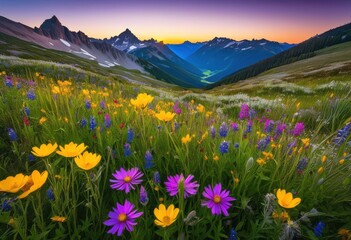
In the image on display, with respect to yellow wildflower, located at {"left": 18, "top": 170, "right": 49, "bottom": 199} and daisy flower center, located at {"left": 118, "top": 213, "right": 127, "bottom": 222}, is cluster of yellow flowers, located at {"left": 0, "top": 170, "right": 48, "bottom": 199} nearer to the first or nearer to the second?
yellow wildflower, located at {"left": 18, "top": 170, "right": 49, "bottom": 199}

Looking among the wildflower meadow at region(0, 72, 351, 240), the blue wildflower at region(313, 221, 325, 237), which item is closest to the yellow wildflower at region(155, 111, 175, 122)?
the wildflower meadow at region(0, 72, 351, 240)

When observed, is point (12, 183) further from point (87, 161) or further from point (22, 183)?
point (87, 161)

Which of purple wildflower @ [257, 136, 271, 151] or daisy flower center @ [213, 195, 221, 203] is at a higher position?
daisy flower center @ [213, 195, 221, 203]

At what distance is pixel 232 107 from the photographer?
33.0 ft

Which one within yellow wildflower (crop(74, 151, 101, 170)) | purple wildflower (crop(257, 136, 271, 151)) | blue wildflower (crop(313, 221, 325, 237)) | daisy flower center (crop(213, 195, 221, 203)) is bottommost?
blue wildflower (crop(313, 221, 325, 237))

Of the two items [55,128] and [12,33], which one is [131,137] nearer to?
[55,128]

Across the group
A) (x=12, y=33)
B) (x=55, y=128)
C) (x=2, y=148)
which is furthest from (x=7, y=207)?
(x=12, y=33)

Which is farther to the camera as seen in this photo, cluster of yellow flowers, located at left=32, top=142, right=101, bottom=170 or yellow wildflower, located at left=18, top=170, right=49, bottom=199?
cluster of yellow flowers, located at left=32, top=142, right=101, bottom=170

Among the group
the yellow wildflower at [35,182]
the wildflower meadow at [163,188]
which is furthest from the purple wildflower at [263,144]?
the yellow wildflower at [35,182]

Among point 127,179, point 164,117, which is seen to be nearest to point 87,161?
point 127,179

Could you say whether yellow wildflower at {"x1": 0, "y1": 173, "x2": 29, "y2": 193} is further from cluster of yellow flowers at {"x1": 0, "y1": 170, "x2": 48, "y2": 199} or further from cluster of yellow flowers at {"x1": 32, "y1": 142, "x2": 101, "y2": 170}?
A: cluster of yellow flowers at {"x1": 32, "y1": 142, "x2": 101, "y2": 170}

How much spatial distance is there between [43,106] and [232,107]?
761 cm

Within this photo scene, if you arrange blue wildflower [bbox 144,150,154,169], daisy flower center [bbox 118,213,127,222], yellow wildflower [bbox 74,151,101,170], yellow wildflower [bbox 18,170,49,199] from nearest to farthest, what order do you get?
yellow wildflower [bbox 18,170,49,199], daisy flower center [bbox 118,213,127,222], yellow wildflower [bbox 74,151,101,170], blue wildflower [bbox 144,150,154,169]

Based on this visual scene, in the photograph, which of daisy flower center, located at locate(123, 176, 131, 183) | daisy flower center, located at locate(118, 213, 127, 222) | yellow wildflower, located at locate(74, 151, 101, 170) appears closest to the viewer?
daisy flower center, located at locate(118, 213, 127, 222)
